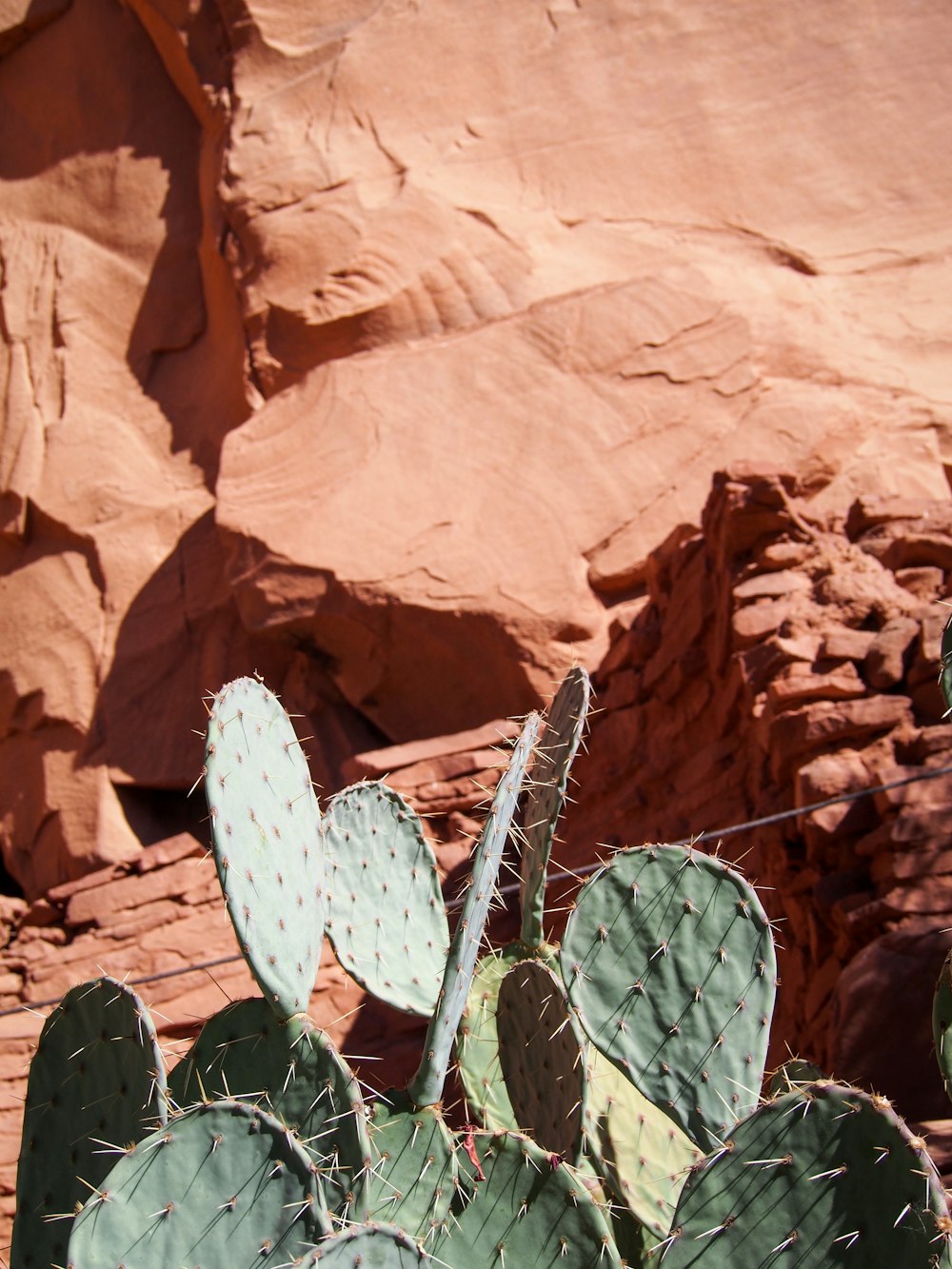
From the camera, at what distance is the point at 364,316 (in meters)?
8.21

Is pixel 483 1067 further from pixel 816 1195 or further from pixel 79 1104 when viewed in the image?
pixel 816 1195

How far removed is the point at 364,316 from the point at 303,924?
607 centimetres

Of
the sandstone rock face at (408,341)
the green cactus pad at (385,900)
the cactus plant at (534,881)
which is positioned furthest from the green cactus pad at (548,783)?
the sandstone rock face at (408,341)

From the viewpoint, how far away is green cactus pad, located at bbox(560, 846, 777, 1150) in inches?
103

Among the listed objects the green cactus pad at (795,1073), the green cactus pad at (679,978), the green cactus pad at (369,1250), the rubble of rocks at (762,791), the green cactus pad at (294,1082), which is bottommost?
the rubble of rocks at (762,791)

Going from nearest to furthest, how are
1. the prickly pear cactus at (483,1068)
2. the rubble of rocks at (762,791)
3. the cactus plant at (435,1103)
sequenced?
the cactus plant at (435,1103), the prickly pear cactus at (483,1068), the rubble of rocks at (762,791)

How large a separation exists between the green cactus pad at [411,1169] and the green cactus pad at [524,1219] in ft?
0.15

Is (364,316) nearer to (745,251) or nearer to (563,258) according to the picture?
(563,258)

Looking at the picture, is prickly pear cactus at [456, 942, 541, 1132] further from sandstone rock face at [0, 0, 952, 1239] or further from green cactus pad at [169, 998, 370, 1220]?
sandstone rock face at [0, 0, 952, 1239]

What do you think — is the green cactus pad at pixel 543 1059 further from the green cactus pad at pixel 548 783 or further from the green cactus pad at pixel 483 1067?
the green cactus pad at pixel 548 783

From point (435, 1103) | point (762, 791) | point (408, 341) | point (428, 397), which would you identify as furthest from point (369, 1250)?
point (408, 341)

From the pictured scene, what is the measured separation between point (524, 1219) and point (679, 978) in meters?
0.54

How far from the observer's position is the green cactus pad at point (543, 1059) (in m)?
2.66

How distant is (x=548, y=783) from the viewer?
9.66 feet
